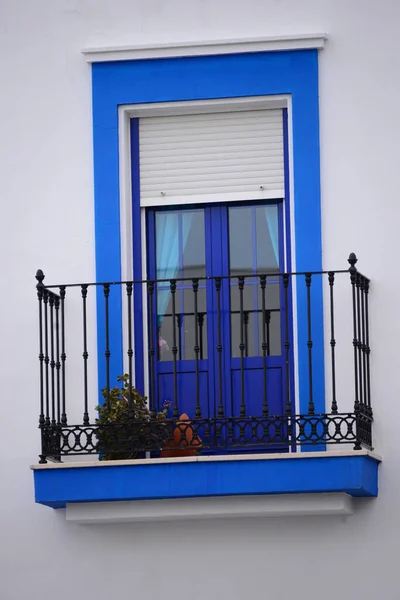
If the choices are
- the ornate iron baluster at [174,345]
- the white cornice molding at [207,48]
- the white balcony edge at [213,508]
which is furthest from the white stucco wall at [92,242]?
the ornate iron baluster at [174,345]

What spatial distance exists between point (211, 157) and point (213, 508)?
2739 millimetres

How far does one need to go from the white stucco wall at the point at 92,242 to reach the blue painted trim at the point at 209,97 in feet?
0.33

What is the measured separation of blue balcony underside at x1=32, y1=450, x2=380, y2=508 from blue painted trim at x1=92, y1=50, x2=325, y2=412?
933 millimetres

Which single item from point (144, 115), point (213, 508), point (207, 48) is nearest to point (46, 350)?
point (213, 508)

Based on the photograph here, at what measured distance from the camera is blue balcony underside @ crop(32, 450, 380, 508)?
1105 centimetres

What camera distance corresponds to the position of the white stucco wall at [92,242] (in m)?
11.5

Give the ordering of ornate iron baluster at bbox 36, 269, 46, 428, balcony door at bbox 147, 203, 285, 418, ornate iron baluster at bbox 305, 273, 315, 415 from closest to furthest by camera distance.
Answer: ornate iron baluster at bbox 305, 273, 315, 415
ornate iron baluster at bbox 36, 269, 46, 428
balcony door at bbox 147, 203, 285, 418

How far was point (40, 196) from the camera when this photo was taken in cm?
1222

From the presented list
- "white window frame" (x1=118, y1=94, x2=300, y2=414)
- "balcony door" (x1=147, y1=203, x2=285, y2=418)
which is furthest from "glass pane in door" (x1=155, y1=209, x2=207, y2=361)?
"white window frame" (x1=118, y1=94, x2=300, y2=414)

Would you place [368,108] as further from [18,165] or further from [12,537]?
[12,537]

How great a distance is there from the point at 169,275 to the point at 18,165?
1.45m

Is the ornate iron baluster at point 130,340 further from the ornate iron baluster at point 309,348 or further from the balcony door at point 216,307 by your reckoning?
the ornate iron baluster at point 309,348

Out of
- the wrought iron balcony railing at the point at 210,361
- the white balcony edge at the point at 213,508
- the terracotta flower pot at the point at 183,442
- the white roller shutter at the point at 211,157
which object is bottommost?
the white balcony edge at the point at 213,508

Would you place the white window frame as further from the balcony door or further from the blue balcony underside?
the blue balcony underside
